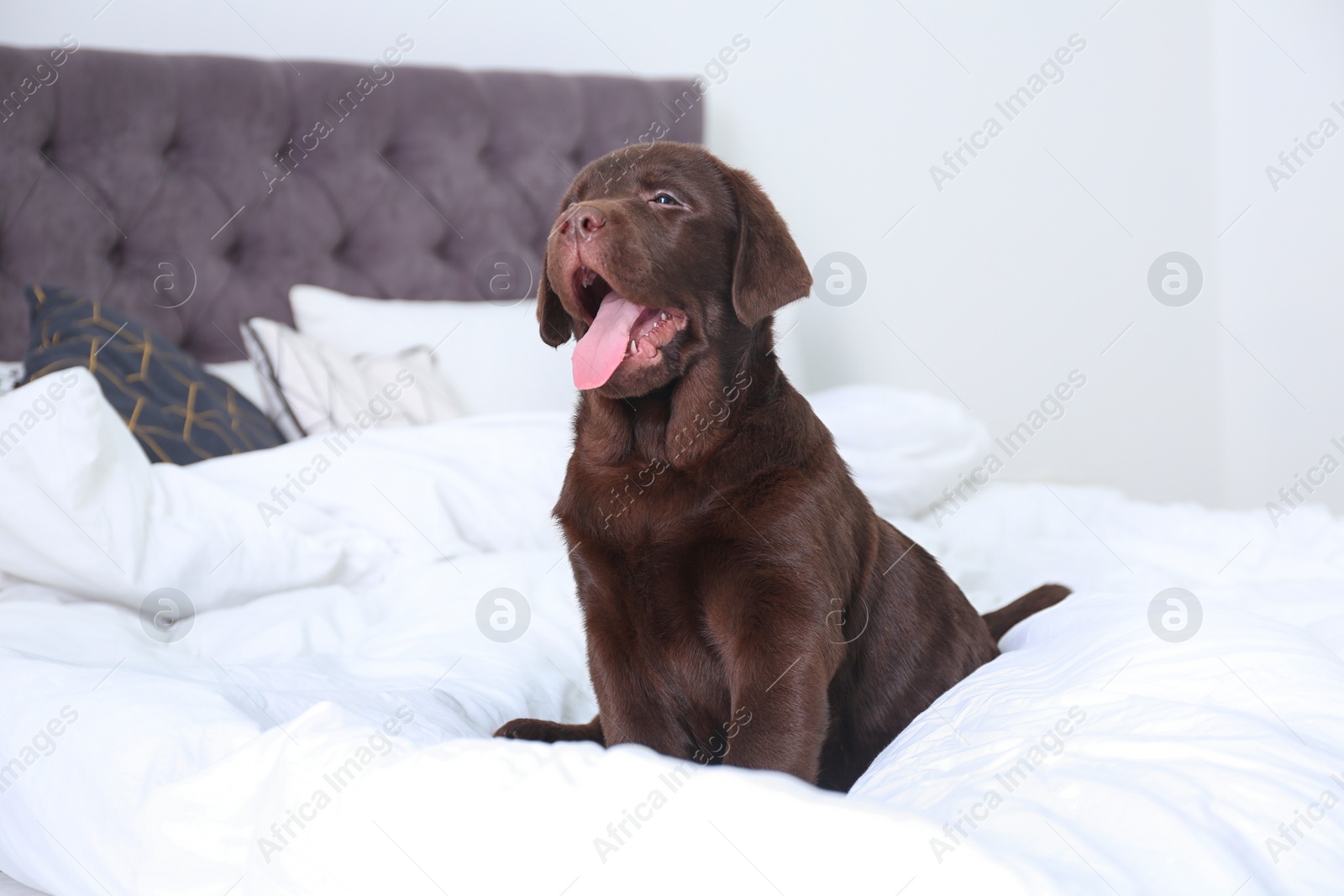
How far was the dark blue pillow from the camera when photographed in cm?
190

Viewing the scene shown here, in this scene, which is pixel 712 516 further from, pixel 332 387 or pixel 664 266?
pixel 332 387

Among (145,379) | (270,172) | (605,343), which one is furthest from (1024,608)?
(270,172)

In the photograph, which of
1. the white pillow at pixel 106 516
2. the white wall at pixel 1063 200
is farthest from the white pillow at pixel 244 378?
the white wall at pixel 1063 200

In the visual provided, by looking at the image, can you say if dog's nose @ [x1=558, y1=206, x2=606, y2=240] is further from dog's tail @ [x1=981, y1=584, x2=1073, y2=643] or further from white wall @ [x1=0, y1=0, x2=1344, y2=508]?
white wall @ [x1=0, y1=0, x2=1344, y2=508]

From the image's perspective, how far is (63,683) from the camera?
1.02 m

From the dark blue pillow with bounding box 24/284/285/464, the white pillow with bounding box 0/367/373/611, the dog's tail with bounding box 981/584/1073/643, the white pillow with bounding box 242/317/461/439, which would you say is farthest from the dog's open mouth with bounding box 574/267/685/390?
the white pillow with bounding box 242/317/461/439

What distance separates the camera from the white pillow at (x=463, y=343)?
251 centimetres

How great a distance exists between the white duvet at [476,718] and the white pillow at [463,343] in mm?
591

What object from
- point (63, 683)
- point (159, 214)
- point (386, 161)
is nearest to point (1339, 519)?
point (63, 683)

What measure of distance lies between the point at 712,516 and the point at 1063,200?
2.89 m

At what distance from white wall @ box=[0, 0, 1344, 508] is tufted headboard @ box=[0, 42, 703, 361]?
307mm

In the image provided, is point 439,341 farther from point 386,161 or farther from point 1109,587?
point 1109,587

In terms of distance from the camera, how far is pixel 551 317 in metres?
1.15

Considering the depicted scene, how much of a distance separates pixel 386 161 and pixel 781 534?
2.17 m
